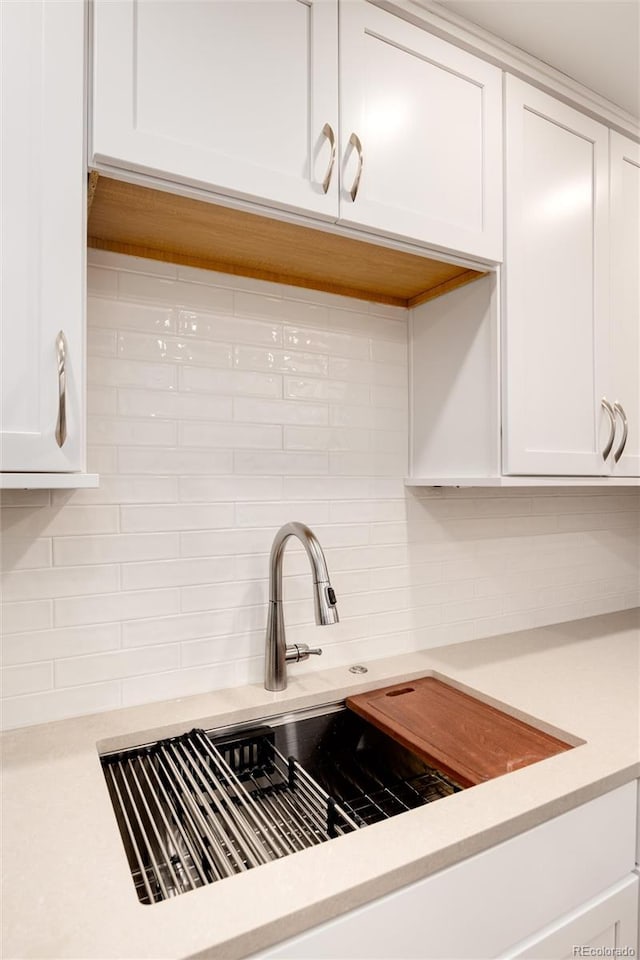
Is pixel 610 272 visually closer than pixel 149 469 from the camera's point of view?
No

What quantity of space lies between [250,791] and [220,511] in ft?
1.94

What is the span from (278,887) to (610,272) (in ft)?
5.27

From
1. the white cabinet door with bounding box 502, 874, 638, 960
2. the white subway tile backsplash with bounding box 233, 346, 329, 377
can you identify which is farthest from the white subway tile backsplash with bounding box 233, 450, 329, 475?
the white cabinet door with bounding box 502, 874, 638, 960

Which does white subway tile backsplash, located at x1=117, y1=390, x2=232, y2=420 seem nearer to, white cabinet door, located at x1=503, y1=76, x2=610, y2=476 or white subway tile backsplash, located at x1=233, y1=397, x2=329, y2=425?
white subway tile backsplash, located at x1=233, y1=397, x2=329, y2=425

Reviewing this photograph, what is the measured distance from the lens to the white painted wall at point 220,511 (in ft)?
3.70

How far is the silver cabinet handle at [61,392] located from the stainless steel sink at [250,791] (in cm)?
62

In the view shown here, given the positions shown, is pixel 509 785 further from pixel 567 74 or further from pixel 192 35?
pixel 567 74

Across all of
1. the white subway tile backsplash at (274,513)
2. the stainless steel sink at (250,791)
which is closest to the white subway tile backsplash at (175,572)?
the white subway tile backsplash at (274,513)

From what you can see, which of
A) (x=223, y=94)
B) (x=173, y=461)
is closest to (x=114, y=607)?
(x=173, y=461)

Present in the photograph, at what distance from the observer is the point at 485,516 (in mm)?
1717

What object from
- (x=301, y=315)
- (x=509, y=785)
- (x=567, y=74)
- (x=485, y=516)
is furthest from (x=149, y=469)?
(x=567, y=74)

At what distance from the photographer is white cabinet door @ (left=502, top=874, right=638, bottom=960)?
A: 35.3 inches

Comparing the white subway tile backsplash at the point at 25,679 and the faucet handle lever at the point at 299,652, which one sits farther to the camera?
the faucet handle lever at the point at 299,652

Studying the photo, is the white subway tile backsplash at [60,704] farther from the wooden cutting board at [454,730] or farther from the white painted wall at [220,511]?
the wooden cutting board at [454,730]
